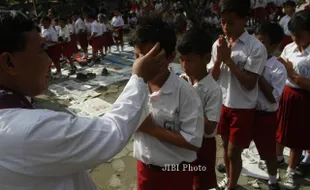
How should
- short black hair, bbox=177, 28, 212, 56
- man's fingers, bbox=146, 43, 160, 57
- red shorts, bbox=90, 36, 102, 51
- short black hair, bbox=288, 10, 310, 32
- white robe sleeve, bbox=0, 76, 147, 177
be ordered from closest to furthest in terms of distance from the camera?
white robe sleeve, bbox=0, 76, 147, 177 → man's fingers, bbox=146, 43, 160, 57 → short black hair, bbox=177, 28, 212, 56 → short black hair, bbox=288, 10, 310, 32 → red shorts, bbox=90, 36, 102, 51

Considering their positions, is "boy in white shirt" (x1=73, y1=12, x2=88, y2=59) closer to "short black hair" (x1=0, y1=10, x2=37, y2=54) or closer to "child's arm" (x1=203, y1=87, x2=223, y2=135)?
"child's arm" (x1=203, y1=87, x2=223, y2=135)

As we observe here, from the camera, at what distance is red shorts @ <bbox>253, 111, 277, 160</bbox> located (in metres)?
2.30

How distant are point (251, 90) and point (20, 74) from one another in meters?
1.70

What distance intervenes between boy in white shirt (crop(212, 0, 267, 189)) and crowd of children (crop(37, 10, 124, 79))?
5570 millimetres

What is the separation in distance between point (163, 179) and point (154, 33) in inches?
35.3

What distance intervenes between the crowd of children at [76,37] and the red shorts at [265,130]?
18.6 feet

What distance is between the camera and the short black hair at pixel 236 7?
77.6 inches

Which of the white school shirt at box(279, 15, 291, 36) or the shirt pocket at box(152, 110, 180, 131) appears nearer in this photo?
the shirt pocket at box(152, 110, 180, 131)

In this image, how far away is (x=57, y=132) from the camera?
936 mm

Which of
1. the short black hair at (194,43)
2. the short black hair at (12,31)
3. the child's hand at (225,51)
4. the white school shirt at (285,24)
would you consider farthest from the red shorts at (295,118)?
the white school shirt at (285,24)

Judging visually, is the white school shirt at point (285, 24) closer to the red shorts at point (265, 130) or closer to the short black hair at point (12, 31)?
the red shorts at point (265, 130)

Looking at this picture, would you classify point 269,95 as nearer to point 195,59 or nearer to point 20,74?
point 195,59

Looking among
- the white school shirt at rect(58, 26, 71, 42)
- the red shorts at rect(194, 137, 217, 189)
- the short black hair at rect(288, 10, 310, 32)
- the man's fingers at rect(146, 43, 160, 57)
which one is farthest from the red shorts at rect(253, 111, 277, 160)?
the white school shirt at rect(58, 26, 71, 42)

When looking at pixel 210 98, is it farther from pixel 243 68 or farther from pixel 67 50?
pixel 67 50
